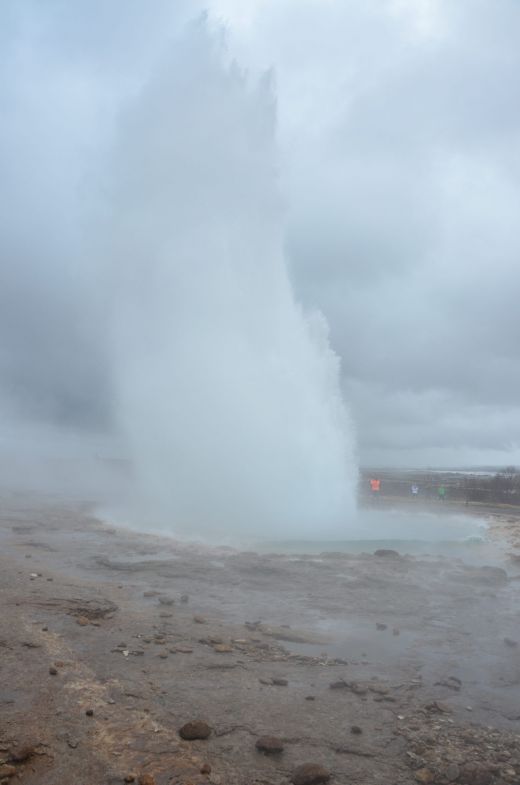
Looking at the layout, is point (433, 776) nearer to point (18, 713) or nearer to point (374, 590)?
point (18, 713)

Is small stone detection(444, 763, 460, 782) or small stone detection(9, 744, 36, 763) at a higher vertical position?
small stone detection(9, 744, 36, 763)

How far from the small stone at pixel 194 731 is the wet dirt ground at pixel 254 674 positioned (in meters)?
0.09

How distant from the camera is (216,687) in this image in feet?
23.2

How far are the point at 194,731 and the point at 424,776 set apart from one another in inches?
80.5

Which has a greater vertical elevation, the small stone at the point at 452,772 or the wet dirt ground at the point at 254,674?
the wet dirt ground at the point at 254,674

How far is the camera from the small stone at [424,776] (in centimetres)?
513

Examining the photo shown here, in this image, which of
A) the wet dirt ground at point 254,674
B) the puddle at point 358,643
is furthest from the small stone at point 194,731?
the puddle at point 358,643

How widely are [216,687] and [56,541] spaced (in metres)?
13.6

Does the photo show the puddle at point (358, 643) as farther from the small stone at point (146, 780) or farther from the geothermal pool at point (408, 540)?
the geothermal pool at point (408, 540)

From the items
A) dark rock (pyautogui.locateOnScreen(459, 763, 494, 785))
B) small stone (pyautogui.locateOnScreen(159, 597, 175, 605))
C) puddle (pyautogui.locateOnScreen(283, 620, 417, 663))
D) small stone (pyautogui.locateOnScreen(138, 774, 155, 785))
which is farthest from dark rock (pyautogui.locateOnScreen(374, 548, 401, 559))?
small stone (pyautogui.locateOnScreen(138, 774, 155, 785))

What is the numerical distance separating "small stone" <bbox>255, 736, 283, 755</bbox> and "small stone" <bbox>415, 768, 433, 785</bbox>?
3.90 feet

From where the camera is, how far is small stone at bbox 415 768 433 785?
202 inches

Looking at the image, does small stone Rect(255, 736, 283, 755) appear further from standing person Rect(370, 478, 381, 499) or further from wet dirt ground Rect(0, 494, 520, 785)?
standing person Rect(370, 478, 381, 499)

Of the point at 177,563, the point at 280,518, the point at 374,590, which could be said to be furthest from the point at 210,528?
the point at 374,590
